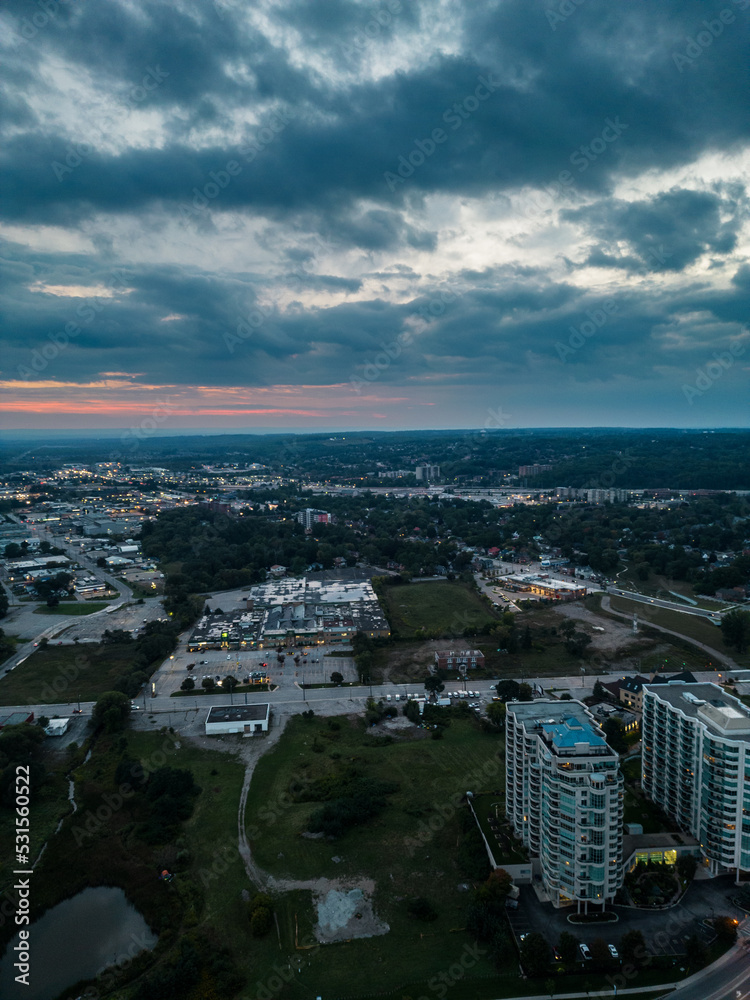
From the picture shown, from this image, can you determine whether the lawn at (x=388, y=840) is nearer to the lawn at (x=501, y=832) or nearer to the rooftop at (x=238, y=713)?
the lawn at (x=501, y=832)

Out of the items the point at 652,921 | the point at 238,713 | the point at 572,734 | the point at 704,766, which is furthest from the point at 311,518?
Result: the point at 652,921

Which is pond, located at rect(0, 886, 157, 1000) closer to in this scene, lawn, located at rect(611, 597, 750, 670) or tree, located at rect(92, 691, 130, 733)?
tree, located at rect(92, 691, 130, 733)

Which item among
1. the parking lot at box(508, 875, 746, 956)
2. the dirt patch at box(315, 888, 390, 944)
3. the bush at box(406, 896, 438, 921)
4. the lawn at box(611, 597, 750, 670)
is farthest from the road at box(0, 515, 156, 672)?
the lawn at box(611, 597, 750, 670)

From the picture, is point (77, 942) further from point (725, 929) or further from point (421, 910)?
point (725, 929)

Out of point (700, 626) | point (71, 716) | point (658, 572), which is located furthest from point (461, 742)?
point (658, 572)

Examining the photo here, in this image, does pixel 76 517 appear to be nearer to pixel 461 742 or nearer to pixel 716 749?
pixel 461 742
